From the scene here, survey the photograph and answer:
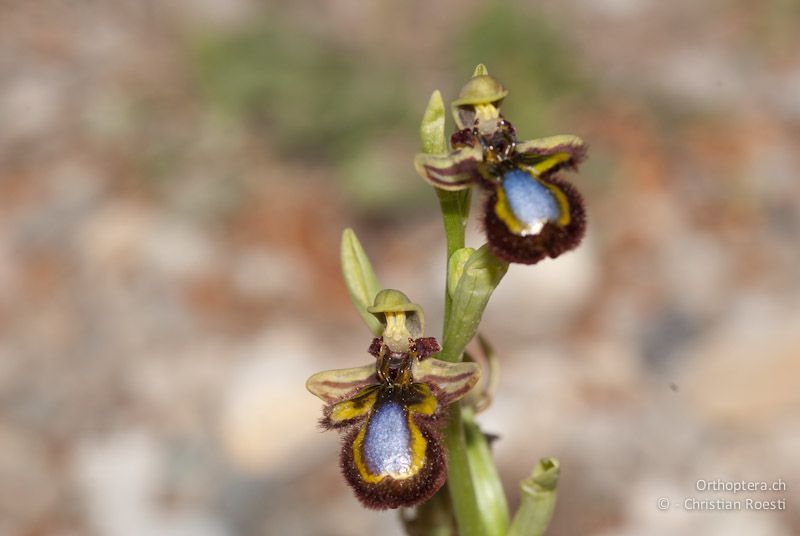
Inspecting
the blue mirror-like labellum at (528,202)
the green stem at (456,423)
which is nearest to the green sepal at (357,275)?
the green stem at (456,423)

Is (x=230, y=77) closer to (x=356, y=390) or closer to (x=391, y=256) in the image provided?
(x=391, y=256)

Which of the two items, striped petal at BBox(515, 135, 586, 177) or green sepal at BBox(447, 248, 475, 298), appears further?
green sepal at BBox(447, 248, 475, 298)

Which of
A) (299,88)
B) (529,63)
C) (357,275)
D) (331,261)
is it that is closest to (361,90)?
(299,88)

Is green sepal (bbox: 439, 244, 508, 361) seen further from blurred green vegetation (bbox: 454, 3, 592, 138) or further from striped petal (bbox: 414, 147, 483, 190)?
blurred green vegetation (bbox: 454, 3, 592, 138)

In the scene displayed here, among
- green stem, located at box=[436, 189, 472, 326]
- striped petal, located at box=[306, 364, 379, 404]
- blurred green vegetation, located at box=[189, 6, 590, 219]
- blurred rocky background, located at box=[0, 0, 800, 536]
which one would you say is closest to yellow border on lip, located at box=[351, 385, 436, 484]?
striped petal, located at box=[306, 364, 379, 404]

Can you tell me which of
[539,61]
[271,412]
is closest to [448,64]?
[539,61]

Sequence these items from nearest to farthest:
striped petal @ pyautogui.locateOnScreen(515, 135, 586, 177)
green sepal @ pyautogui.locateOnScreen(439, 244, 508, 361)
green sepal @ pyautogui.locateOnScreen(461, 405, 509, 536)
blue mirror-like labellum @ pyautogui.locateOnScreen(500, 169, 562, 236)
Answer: blue mirror-like labellum @ pyautogui.locateOnScreen(500, 169, 562, 236)
striped petal @ pyautogui.locateOnScreen(515, 135, 586, 177)
green sepal @ pyautogui.locateOnScreen(439, 244, 508, 361)
green sepal @ pyautogui.locateOnScreen(461, 405, 509, 536)
